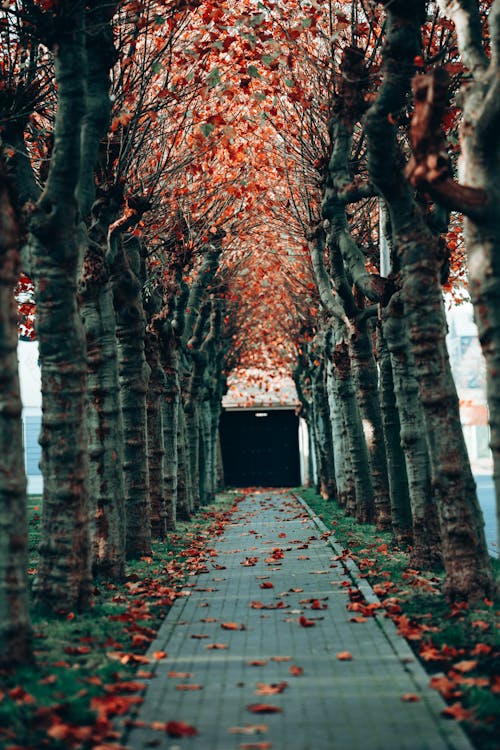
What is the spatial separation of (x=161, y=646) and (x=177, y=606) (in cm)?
204

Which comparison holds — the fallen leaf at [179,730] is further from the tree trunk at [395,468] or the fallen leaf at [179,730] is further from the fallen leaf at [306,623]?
the tree trunk at [395,468]

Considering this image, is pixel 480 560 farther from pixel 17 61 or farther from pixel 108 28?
pixel 17 61

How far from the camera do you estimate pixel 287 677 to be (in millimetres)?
6301

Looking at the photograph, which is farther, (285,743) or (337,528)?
(337,528)

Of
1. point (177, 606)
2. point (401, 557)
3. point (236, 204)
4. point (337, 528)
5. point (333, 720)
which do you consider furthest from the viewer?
point (236, 204)

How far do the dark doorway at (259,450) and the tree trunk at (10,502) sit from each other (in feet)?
150

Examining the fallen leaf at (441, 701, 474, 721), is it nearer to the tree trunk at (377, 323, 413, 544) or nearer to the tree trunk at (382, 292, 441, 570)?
the tree trunk at (382, 292, 441, 570)

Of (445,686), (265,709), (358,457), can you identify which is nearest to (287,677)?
(265,709)

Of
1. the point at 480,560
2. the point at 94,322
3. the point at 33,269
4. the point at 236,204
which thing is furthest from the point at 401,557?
the point at 236,204

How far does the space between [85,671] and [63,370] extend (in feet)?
10.5

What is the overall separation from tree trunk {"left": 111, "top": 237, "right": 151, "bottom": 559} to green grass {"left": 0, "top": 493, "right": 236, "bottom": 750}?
86.5 inches

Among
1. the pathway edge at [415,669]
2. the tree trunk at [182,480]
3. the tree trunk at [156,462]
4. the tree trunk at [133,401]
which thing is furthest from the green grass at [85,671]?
the tree trunk at [182,480]

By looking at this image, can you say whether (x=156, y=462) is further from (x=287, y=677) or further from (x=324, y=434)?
(x=324, y=434)

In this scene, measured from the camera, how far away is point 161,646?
A: 24.4 ft
